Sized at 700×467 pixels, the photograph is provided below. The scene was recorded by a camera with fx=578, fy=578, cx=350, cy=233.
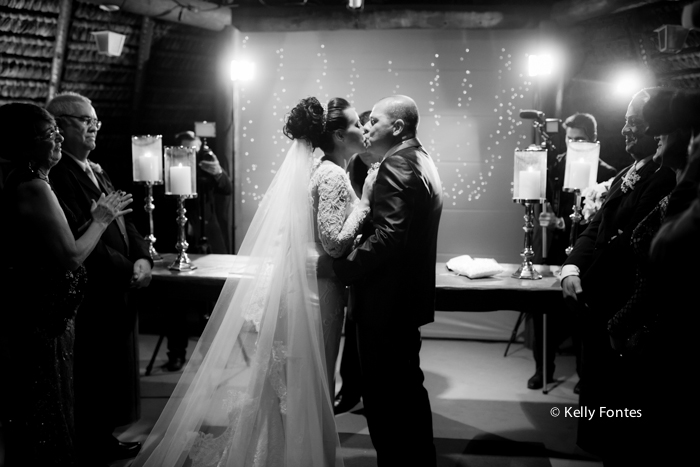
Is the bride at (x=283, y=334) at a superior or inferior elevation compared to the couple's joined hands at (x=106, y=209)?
inferior

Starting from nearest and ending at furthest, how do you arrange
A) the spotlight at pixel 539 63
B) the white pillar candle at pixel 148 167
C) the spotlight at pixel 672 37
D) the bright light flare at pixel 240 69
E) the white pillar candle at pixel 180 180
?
the white pillar candle at pixel 180 180 < the white pillar candle at pixel 148 167 < the spotlight at pixel 672 37 < the spotlight at pixel 539 63 < the bright light flare at pixel 240 69

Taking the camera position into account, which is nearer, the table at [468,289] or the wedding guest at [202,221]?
the table at [468,289]

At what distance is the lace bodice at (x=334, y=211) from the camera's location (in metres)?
2.57

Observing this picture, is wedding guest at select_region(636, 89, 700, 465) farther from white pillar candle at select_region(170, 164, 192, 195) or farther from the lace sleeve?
white pillar candle at select_region(170, 164, 192, 195)

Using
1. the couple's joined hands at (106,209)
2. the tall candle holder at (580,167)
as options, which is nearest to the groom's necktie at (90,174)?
the couple's joined hands at (106,209)

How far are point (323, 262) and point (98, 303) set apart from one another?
1247 millimetres

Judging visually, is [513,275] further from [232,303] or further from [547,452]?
[232,303]

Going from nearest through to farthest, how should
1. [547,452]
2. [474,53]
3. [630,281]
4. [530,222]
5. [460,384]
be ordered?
[630,281] → [547,452] → [530,222] → [460,384] → [474,53]

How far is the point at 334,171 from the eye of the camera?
2.64 meters

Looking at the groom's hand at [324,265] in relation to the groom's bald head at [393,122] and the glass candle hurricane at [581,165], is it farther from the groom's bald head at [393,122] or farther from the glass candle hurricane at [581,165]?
the glass candle hurricane at [581,165]

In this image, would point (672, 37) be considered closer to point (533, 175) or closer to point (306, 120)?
point (533, 175)

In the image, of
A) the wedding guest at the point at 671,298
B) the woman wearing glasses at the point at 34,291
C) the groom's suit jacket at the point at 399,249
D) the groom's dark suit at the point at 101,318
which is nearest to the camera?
the wedding guest at the point at 671,298

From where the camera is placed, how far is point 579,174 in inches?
134

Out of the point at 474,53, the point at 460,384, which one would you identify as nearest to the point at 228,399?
the point at 460,384
